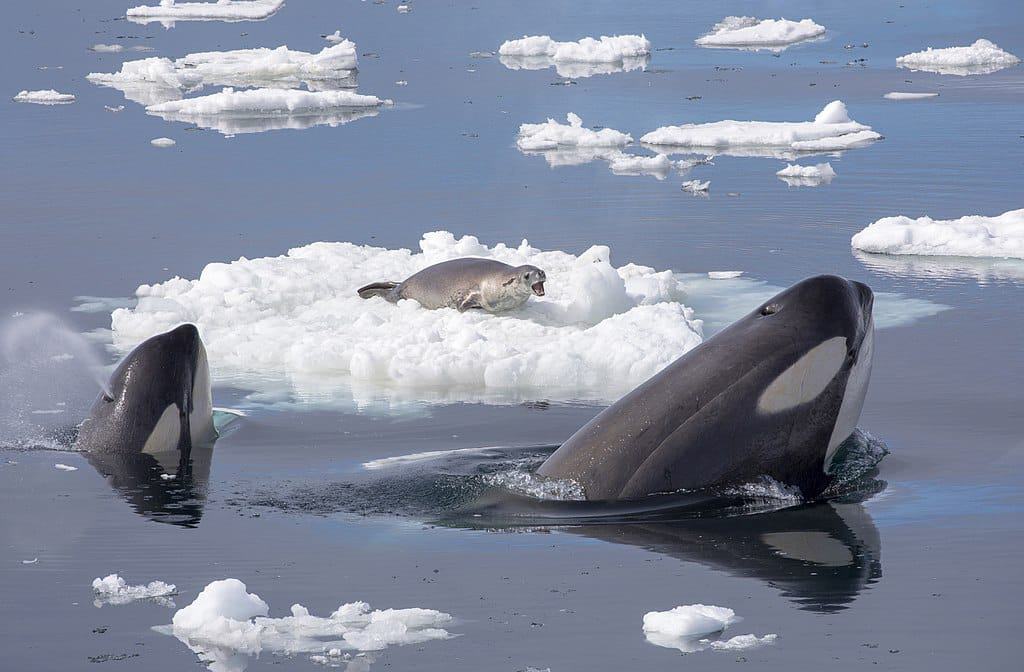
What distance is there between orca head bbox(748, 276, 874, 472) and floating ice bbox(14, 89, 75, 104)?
83.9ft

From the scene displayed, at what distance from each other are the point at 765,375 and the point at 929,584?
1641mm

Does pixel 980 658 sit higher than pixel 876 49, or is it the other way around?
pixel 876 49

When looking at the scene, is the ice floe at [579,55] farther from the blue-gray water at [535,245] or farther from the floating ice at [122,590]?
the floating ice at [122,590]

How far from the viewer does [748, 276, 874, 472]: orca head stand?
9.31 m

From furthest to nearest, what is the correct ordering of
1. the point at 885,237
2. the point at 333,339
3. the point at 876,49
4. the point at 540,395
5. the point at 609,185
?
the point at 876,49 < the point at 609,185 < the point at 885,237 < the point at 333,339 < the point at 540,395

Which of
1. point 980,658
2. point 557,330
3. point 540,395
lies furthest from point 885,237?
point 980,658

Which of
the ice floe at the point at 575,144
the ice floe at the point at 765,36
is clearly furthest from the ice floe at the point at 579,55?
the ice floe at the point at 575,144

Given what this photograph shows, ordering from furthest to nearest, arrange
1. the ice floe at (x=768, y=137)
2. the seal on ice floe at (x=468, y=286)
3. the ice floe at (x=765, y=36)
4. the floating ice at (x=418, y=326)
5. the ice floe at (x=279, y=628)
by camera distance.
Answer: the ice floe at (x=765, y=36)
the ice floe at (x=768, y=137)
the seal on ice floe at (x=468, y=286)
the floating ice at (x=418, y=326)
the ice floe at (x=279, y=628)

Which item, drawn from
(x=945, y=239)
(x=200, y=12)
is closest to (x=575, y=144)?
(x=945, y=239)

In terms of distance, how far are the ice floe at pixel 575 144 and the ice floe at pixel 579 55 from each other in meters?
8.86

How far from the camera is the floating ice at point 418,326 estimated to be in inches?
545

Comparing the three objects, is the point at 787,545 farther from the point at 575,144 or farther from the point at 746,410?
the point at 575,144

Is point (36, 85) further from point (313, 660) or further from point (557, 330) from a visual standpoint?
point (313, 660)

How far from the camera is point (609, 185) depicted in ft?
76.3
